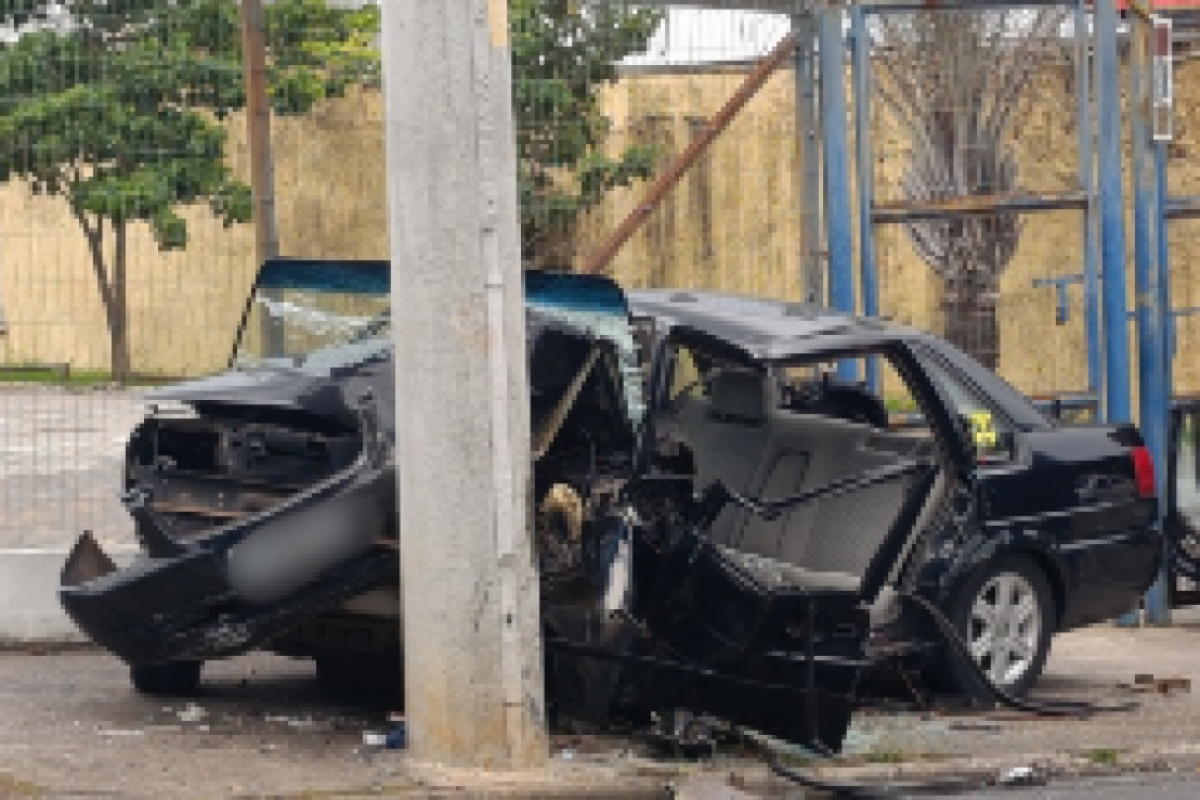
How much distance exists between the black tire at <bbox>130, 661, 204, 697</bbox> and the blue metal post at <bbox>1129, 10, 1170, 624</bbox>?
5292mm

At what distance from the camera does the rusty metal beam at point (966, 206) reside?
36.2 feet

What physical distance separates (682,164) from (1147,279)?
275 cm

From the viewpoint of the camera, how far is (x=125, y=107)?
1007 cm

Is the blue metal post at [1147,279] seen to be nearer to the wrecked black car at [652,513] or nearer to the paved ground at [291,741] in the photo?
the paved ground at [291,741]

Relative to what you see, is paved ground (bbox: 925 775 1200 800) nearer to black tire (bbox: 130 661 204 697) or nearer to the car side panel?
the car side panel

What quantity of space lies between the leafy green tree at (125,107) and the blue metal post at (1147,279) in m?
4.11

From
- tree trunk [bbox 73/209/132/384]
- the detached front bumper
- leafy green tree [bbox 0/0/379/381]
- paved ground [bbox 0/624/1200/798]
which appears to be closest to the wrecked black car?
the detached front bumper

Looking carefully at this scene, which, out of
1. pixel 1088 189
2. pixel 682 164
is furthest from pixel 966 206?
pixel 682 164

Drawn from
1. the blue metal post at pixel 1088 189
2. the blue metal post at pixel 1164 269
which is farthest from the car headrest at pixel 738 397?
the blue metal post at pixel 1164 269

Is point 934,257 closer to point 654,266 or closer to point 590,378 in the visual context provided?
point 654,266

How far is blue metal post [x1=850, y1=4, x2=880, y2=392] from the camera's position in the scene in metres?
11.0

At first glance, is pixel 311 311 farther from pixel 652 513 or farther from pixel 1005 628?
pixel 1005 628

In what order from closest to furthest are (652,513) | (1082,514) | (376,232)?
(652,513) < (1082,514) < (376,232)

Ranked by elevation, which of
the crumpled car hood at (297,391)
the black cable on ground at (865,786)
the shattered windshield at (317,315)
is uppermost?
the shattered windshield at (317,315)
